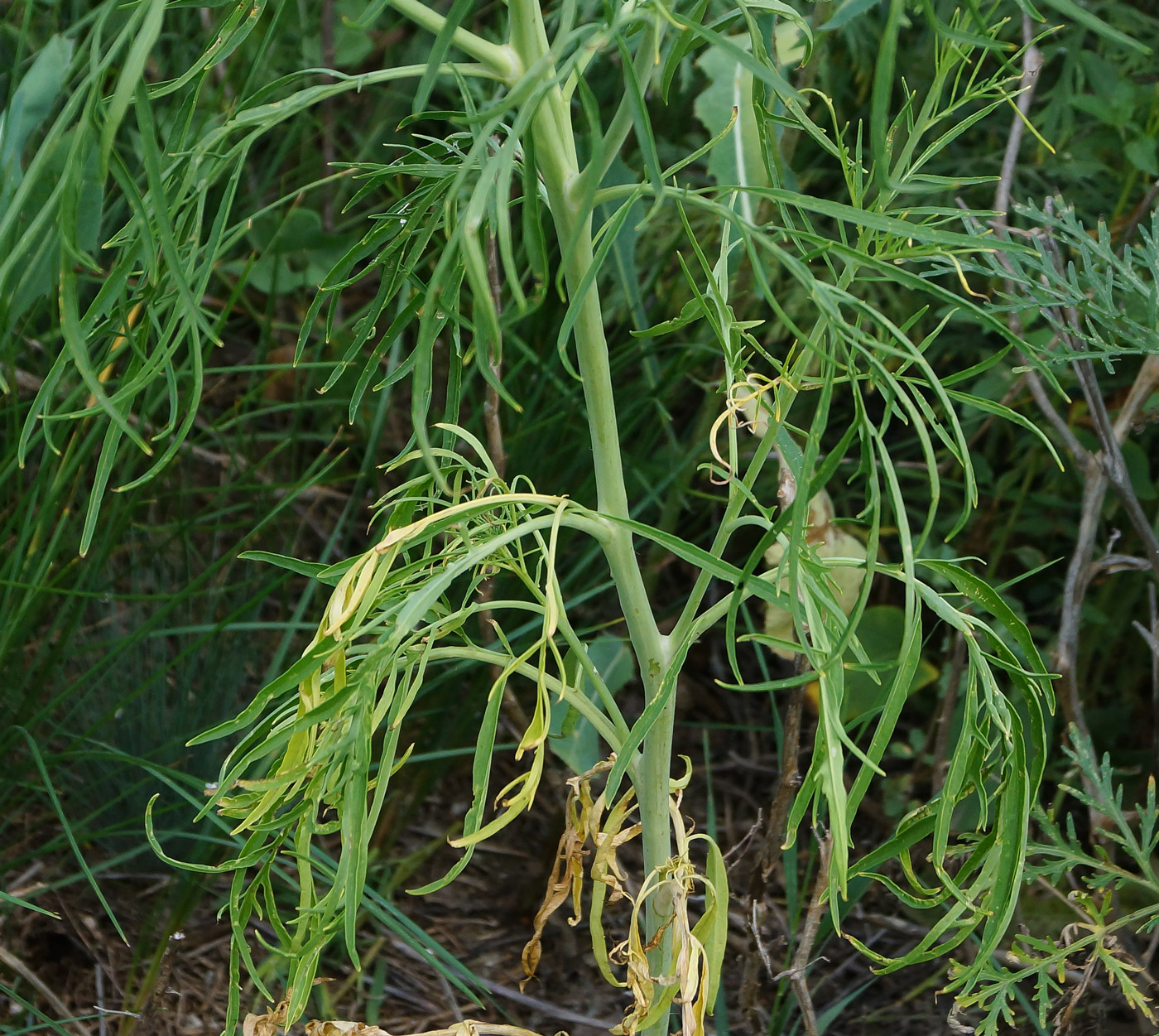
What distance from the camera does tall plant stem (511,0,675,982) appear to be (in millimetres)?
440

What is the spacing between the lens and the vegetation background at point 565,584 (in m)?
0.78

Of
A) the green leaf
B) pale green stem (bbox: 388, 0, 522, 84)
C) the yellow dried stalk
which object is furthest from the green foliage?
the green leaf

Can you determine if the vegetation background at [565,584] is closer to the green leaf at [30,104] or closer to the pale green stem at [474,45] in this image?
the green leaf at [30,104]

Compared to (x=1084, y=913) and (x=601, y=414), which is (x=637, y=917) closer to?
(x=601, y=414)

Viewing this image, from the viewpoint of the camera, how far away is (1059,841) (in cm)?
73

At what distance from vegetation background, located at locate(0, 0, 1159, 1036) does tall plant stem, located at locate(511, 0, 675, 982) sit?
0.12 meters

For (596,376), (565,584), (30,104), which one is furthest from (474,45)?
(565,584)

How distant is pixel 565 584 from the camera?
988mm

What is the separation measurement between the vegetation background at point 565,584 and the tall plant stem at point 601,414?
0.12 meters

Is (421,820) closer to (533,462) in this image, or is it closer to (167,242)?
(533,462)

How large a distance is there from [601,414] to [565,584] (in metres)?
0.51

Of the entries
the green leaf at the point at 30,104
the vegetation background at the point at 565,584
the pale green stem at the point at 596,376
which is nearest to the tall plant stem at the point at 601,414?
the pale green stem at the point at 596,376

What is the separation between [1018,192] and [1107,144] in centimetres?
11

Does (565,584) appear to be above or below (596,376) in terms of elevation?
below
